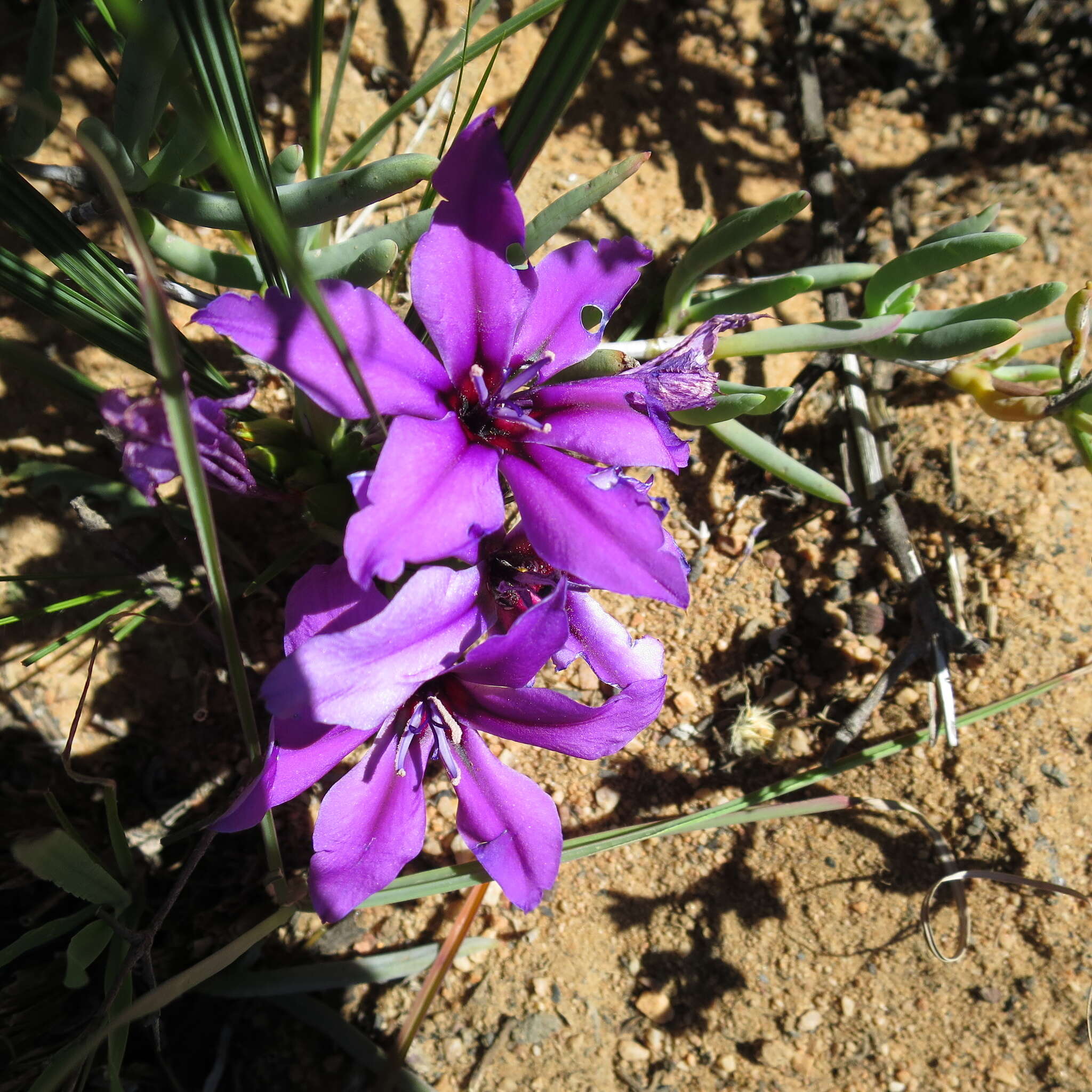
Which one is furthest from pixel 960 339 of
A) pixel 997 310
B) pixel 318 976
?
pixel 318 976

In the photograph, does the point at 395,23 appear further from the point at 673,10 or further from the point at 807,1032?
the point at 807,1032

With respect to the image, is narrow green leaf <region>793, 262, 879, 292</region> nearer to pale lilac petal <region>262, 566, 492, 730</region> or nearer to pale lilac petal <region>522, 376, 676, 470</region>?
pale lilac petal <region>522, 376, 676, 470</region>

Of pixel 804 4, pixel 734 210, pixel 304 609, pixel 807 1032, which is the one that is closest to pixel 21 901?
pixel 304 609

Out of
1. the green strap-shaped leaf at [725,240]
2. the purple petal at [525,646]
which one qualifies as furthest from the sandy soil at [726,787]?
the purple petal at [525,646]

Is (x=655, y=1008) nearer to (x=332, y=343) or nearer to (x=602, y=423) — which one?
(x=602, y=423)

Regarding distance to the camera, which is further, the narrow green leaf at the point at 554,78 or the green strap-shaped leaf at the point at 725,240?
the green strap-shaped leaf at the point at 725,240

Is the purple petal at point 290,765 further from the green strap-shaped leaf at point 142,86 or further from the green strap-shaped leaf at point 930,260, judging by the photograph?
the green strap-shaped leaf at point 930,260
